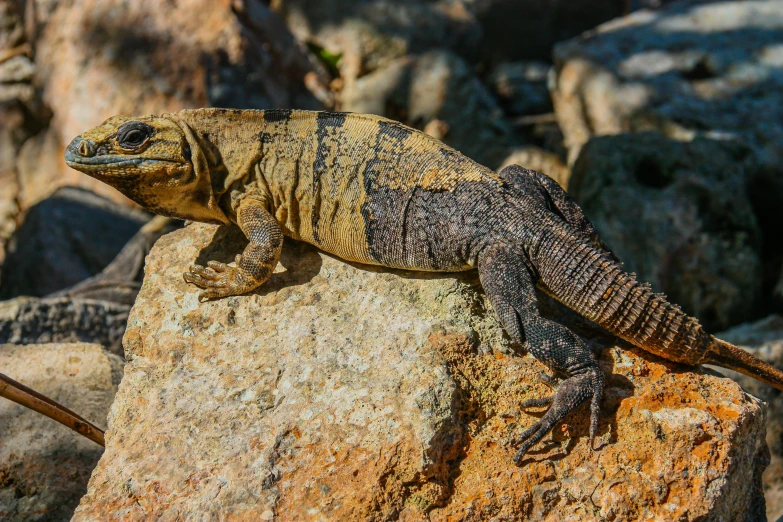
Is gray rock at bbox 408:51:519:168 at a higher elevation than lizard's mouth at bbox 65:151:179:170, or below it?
below

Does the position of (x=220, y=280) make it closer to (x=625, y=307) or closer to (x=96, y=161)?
(x=96, y=161)

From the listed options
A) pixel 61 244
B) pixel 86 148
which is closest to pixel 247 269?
pixel 86 148

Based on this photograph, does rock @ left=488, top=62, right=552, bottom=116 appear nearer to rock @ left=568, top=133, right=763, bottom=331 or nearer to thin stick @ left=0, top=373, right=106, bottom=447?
rock @ left=568, top=133, right=763, bottom=331

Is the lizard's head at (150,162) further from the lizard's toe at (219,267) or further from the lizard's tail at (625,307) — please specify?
the lizard's tail at (625,307)

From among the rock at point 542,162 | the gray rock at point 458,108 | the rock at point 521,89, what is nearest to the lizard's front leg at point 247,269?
the rock at point 542,162

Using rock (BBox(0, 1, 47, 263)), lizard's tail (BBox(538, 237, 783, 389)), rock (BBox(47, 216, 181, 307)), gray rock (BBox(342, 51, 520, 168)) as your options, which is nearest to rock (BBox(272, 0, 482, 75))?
gray rock (BBox(342, 51, 520, 168))
